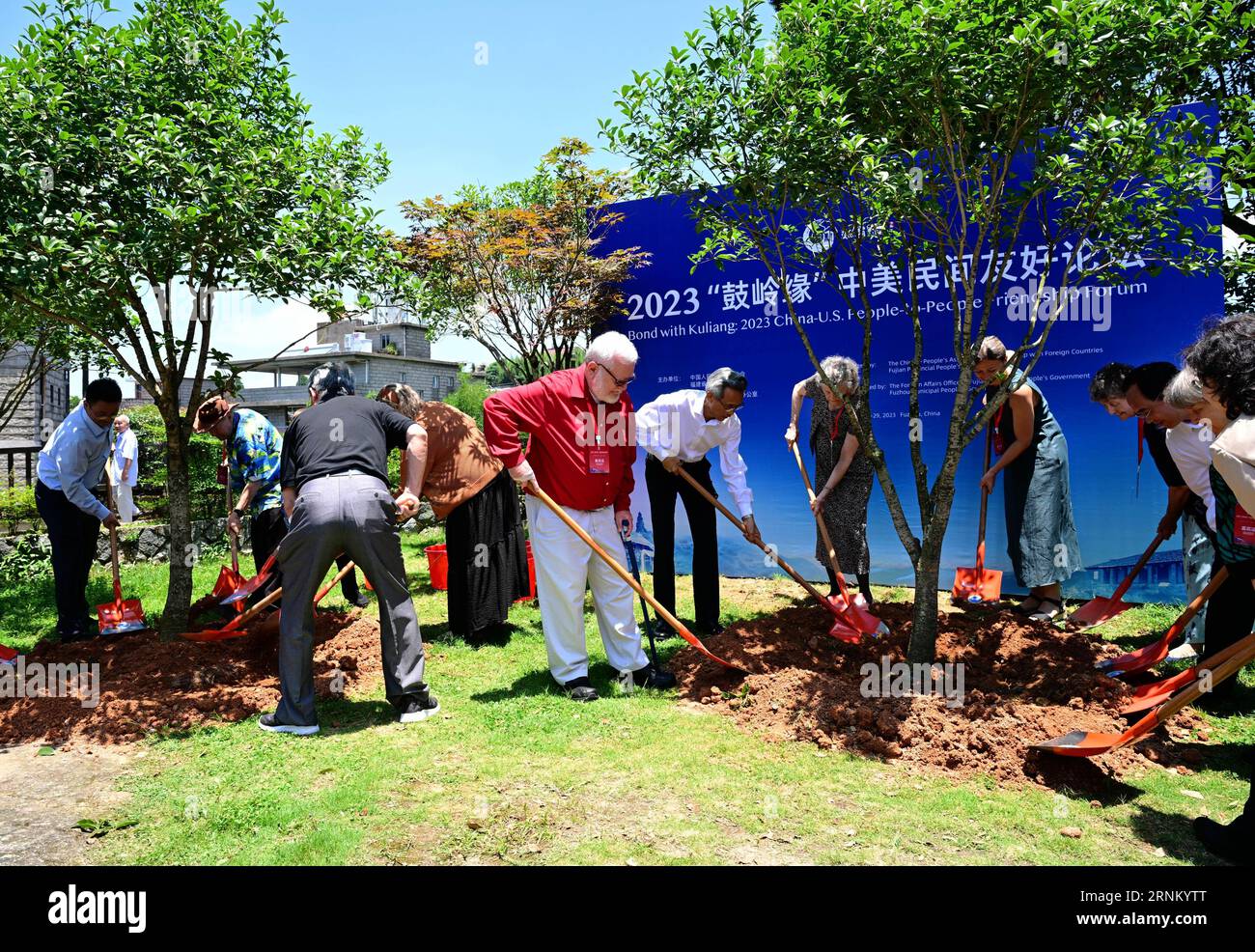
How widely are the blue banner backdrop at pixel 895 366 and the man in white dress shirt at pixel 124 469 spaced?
6366 millimetres

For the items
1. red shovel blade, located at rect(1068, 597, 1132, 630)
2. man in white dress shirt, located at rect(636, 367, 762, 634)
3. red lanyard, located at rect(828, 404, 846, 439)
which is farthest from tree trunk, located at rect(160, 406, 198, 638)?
red shovel blade, located at rect(1068, 597, 1132, 630)

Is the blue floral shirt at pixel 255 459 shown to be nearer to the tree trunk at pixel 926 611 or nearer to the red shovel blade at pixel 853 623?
the red shovel blade at pixel 853 623

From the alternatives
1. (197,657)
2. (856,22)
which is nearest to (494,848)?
(197,657)

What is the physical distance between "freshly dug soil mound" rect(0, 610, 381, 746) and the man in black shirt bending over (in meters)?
0.61

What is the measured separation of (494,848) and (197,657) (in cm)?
321

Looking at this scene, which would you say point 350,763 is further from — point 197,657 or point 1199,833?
point 1199,833

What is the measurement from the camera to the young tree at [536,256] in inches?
335

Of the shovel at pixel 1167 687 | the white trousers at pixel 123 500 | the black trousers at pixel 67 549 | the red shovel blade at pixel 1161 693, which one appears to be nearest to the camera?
→ the shovel at pixel 1167 687

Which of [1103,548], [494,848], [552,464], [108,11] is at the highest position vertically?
[108,11]

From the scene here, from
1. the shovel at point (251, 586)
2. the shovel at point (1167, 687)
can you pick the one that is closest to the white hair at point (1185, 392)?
the shovel at point (1167, 687)

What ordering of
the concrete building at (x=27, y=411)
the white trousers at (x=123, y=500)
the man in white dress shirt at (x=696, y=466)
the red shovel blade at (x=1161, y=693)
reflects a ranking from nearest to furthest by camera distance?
the red shovel blade at (x=1161, y=693) → the man in white dress shirt at (x=696, y=466) → the white trousers at (x=123, y=500) → the concrete building at (x=27, y=411)

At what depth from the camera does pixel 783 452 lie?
331 inches

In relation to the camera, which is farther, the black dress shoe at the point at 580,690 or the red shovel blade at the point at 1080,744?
the black dress shoe at the point at 580,690

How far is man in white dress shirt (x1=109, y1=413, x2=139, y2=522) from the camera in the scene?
9.98 metres
